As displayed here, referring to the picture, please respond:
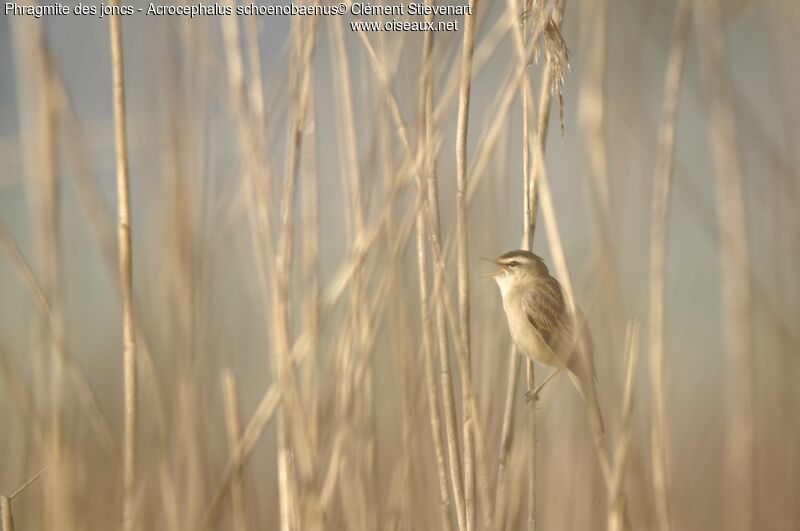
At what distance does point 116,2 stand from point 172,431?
33.6 inches

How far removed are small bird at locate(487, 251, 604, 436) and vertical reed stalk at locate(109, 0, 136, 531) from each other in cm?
95

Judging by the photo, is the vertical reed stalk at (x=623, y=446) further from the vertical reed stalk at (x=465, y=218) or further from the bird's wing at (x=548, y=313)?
the bird's wing at (x=548, y=313)

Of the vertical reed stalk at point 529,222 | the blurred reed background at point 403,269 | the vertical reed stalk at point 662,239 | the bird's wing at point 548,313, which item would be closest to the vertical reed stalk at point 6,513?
the blurred reed background at point 403,269

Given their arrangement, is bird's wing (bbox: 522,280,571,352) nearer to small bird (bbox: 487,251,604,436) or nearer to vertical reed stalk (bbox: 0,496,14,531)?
small bird (bbox: 487,251,604,436)

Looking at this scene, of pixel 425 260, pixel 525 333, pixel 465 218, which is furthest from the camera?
pixel 525 333

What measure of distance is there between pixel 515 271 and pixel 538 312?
0.16 metres

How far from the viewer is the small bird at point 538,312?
2.28m

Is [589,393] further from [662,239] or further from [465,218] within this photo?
[465,218]

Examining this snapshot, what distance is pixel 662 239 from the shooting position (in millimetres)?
1566

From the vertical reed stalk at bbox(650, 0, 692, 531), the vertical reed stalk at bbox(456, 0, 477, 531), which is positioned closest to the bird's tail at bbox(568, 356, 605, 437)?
the vertical reed stalk at bbox(650, 0, 692, 531)

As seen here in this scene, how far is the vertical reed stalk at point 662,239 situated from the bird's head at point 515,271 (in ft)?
2.45

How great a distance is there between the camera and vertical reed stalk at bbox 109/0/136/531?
1.50 m

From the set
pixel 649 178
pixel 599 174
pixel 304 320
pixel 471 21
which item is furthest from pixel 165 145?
pixel 649 178

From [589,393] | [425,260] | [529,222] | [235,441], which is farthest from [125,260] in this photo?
[589,393]
